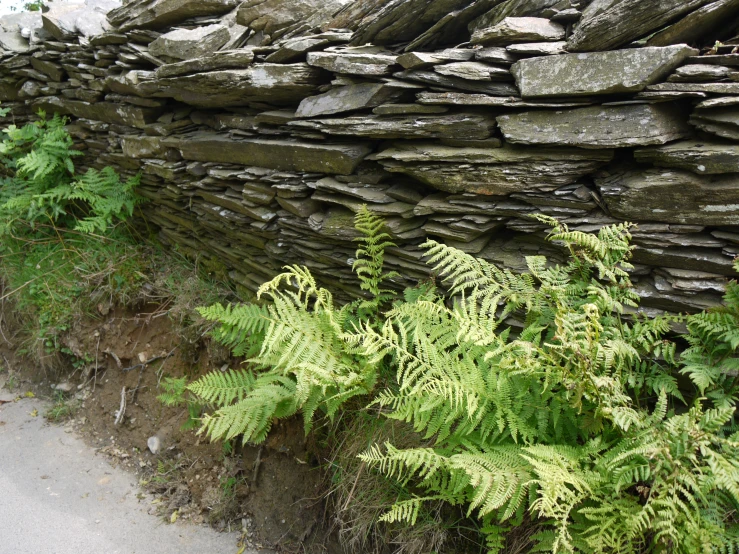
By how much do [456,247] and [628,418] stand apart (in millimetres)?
1322

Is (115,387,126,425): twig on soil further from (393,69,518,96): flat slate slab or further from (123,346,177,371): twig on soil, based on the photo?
(393,69,518,96): flat slate slab

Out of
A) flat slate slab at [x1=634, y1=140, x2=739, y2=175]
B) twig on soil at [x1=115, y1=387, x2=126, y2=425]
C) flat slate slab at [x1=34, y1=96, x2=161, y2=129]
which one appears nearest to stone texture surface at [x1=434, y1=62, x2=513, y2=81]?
flat slate slab at [x1=634, y1=140, x2=739, y2=175]

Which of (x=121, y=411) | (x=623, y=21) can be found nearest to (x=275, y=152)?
(x=623, y=21)

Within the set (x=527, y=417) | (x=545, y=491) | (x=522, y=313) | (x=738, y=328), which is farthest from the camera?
(x=522, y=313)

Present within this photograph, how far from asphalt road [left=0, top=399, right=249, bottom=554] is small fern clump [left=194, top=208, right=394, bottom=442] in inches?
41.7

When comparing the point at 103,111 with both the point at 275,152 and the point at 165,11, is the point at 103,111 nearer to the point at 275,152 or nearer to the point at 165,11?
the point at 165,11

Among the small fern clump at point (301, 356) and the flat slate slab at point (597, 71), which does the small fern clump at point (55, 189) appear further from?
the flat slate slab at point (597, 71)

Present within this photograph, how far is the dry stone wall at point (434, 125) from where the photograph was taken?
241 cm

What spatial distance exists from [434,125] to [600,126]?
87 cm

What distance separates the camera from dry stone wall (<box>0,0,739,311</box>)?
2.41 metres

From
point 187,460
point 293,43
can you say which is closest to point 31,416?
point 187,460

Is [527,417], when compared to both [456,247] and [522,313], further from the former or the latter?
[456,247]

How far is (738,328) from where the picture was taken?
2201 millimetres

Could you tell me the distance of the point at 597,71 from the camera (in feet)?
8.19
